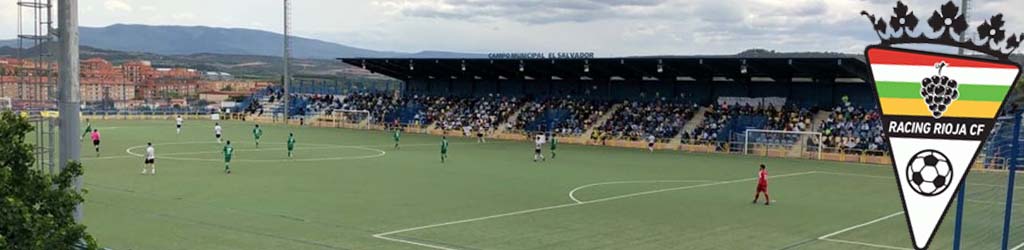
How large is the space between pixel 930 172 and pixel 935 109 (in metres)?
0.37

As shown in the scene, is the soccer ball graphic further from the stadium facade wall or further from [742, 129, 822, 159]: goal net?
the stadium facade wall

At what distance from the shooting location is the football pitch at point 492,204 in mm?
18953

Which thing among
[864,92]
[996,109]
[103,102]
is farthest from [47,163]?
[103,102]

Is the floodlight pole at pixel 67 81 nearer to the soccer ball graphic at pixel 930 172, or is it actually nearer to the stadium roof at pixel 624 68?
the soccer ball graphic at pixel 930 172

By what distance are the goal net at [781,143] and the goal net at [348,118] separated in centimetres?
3335

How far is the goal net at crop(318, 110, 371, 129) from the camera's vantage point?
243 ft

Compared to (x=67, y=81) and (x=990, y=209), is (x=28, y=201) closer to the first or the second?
(x=67, y=81)

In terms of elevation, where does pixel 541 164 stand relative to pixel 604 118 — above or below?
below

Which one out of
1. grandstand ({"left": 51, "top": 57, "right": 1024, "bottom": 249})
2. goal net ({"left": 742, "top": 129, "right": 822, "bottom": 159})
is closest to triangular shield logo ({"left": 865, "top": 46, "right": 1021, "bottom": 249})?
grandstand ({"left": 51, "top": 57, "right": 1024, "bottom": 249})

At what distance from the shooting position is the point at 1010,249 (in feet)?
58.1

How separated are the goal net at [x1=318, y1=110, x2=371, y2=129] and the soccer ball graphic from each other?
227 feet

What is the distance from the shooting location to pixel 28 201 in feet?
30.6

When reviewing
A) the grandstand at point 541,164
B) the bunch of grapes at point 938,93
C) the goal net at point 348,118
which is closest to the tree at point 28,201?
the grandstand at point 541,164

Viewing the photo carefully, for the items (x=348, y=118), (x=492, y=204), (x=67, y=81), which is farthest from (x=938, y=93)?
(x=348, y=118)
